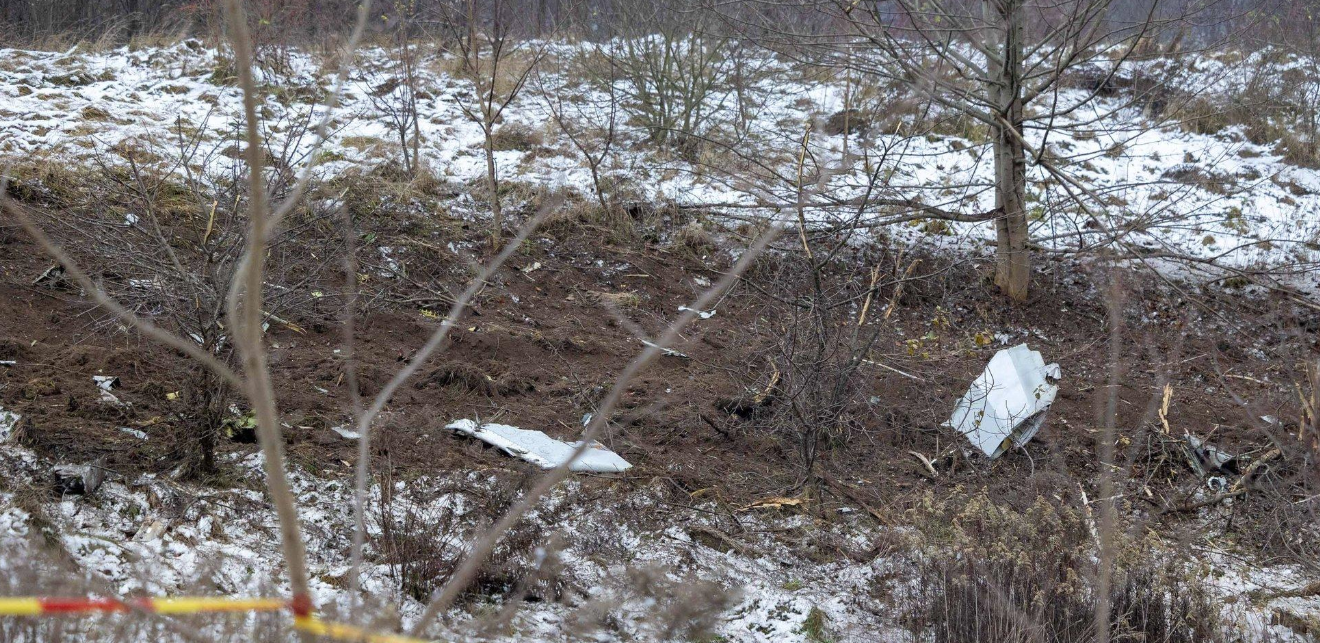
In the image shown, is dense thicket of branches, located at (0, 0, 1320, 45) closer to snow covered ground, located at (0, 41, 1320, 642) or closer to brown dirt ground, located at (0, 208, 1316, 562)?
snow covered ground, located at (0, 41, 1320, 642)

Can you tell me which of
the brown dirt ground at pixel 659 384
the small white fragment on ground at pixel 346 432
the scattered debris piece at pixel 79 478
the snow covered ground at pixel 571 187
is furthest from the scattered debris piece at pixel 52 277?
the scattered debris piece at pixel 79 478

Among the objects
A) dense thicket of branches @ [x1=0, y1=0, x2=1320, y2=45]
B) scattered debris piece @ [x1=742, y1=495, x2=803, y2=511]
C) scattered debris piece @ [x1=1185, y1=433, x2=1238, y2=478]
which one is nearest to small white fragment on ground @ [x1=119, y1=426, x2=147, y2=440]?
scattered debris piece @ [x1=742, y1=495, x2=803, y2=511]

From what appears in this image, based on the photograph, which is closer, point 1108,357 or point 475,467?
point 475,467

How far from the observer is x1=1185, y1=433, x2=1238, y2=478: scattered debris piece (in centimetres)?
496

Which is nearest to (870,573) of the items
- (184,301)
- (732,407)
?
(732,407)

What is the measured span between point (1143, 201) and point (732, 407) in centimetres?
627

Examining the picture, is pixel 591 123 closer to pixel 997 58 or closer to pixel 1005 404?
pixel 997 58

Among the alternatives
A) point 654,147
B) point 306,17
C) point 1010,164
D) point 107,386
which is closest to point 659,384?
point 107,386

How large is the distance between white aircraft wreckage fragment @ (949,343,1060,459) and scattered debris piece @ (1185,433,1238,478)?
0.77 meters

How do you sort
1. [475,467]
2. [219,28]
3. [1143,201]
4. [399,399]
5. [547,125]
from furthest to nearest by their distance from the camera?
1. [219,28]
2. [547,125]
3. [1143,201]
4. [399,399]
5. [475,467]

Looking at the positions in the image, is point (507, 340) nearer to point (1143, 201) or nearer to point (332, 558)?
point (332, 558)

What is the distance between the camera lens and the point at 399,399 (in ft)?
16.5

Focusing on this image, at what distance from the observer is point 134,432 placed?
4039mm

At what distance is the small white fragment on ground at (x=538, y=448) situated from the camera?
4406 millimetres
